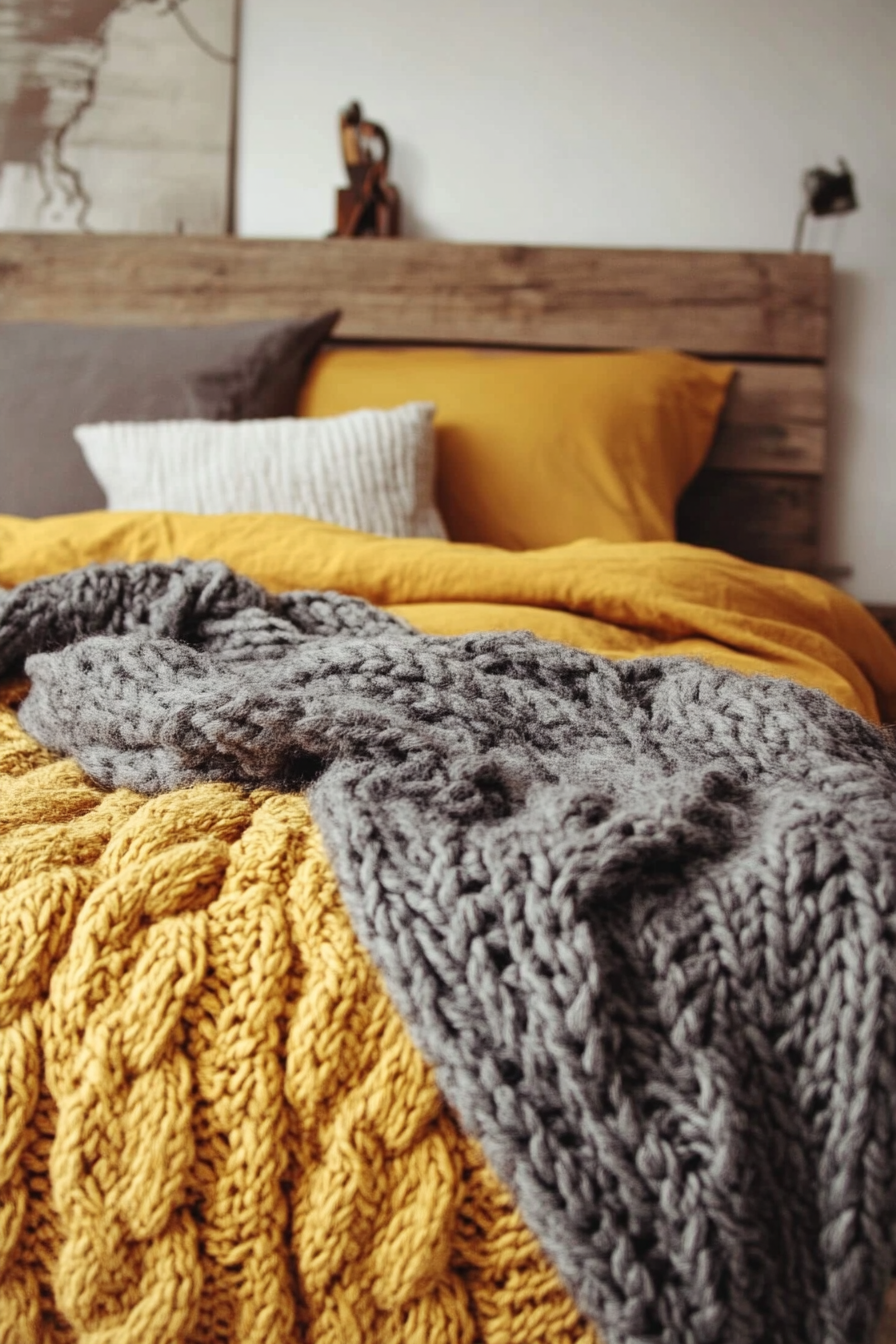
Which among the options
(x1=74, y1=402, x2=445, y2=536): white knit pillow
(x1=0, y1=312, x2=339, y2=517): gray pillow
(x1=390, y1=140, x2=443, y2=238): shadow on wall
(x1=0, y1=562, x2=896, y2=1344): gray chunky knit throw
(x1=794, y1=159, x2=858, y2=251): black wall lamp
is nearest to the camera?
(x1=0, y1=562, x2=896, y2=1344): gray chunky knit throw

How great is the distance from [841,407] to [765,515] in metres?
0.31

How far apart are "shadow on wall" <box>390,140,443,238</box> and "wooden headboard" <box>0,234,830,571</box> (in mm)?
143

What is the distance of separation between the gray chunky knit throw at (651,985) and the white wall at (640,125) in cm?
176

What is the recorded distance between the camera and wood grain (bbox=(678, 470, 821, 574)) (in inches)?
79.6

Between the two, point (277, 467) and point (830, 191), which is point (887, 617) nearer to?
point (830, 191)

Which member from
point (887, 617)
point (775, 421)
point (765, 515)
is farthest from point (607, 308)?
point (887, 617)

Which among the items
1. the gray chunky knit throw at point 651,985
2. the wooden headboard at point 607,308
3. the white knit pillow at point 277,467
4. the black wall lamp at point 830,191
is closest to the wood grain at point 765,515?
the wooden headboard at point 607,308

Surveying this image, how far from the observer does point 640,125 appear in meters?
2.11

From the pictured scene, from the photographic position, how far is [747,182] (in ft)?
6.93

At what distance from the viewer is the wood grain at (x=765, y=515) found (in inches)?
79.6

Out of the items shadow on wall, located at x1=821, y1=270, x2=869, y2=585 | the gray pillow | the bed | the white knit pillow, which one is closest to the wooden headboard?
shadow on wall, located at x1=821, y1=270, x2=869, y2=585

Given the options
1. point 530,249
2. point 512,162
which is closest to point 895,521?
point 530,249

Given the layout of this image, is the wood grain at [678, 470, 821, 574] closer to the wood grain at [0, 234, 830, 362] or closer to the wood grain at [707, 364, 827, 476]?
the wood grain at [707, 364, 827, 476]

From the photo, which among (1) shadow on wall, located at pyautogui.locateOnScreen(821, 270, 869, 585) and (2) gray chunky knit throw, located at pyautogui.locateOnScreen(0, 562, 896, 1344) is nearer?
(2) gray chunky knit throw, located at pyautogui.locateOnScreen(0, 562, 896, 1344)
